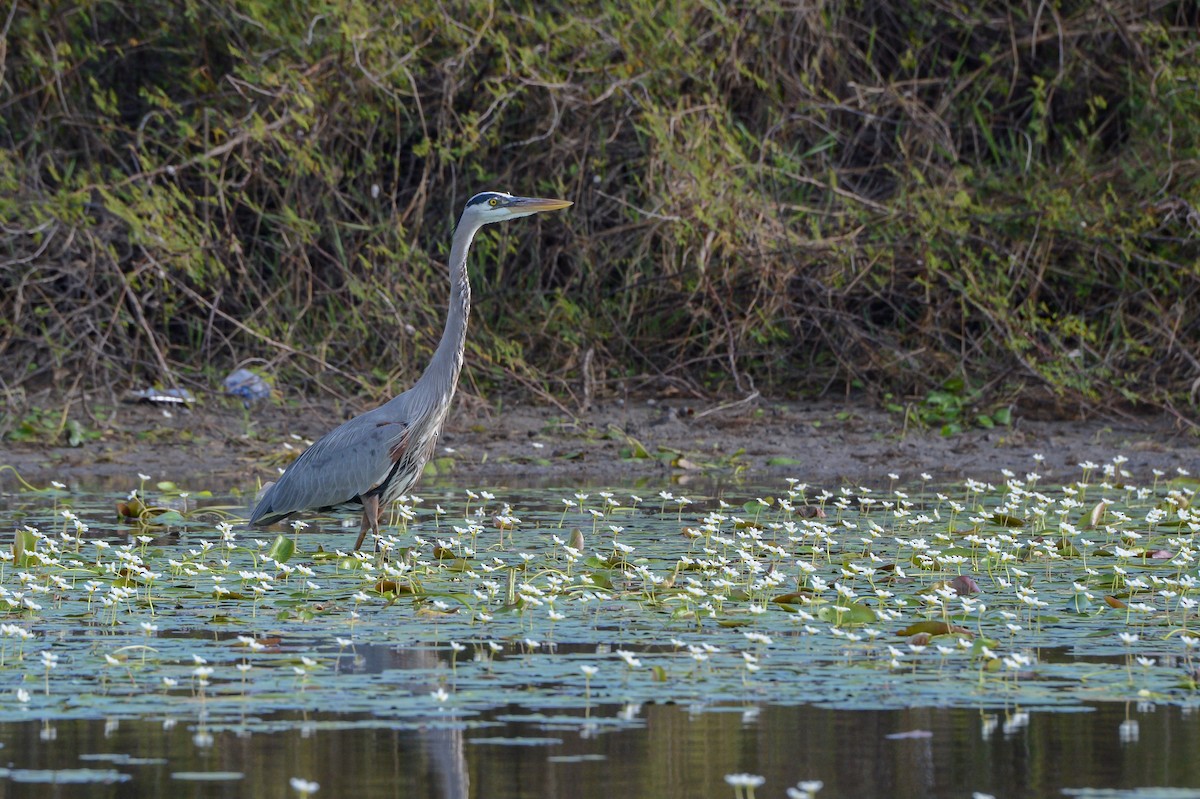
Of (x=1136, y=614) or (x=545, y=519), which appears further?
(x=545, y=519)

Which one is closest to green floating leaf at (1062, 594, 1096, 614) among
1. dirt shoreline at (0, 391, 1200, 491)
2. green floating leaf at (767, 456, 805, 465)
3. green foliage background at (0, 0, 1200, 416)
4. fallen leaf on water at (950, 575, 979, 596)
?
fallen leaf on water at (950, 575, 979, 596)

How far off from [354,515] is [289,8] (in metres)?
3.58

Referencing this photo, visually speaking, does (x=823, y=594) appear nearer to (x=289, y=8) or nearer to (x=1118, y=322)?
(x=1118, y=322)

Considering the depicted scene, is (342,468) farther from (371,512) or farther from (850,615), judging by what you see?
(850,615)

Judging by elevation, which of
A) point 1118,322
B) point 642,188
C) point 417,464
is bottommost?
point 417,464

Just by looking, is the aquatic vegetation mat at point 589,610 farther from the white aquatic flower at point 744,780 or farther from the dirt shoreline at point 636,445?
the dirt shoreline at point 636,445

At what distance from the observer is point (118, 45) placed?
39.6ft

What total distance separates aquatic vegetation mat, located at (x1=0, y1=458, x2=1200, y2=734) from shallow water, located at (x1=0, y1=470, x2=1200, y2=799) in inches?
0.6

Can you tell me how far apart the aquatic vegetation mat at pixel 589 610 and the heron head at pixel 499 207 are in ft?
4.20

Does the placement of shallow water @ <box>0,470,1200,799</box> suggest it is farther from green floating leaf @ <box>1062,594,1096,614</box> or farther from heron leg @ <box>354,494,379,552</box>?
heron leg @ <box>354,494,379,552</box>

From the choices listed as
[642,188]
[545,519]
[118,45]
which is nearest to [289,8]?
[118,45]

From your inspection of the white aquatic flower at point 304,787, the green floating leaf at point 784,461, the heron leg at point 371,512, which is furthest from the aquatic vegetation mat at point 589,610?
the green floating leaf at point 784,461

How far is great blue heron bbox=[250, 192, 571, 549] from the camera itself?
7.38 m

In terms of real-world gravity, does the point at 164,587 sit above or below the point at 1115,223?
below
